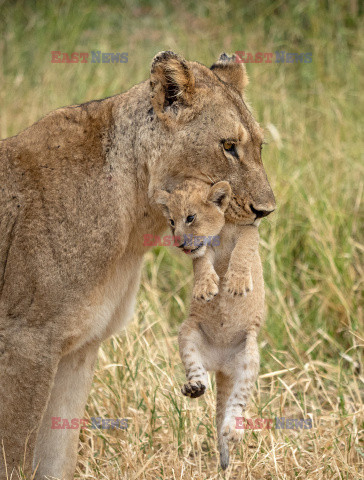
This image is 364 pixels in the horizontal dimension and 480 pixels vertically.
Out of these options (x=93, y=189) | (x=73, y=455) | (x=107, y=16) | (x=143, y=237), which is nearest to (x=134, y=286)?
(x=143, y=237)

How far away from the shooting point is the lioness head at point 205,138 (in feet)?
11.1

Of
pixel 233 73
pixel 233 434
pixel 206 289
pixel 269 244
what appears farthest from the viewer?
pixel 269 244

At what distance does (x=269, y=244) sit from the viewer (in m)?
6.05

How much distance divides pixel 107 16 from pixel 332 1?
2967 mm

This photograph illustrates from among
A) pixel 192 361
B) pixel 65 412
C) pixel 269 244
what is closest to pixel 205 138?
pixel 192 361

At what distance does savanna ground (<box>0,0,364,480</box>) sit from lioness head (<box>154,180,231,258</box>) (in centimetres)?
41

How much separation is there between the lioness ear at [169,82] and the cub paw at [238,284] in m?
0.83

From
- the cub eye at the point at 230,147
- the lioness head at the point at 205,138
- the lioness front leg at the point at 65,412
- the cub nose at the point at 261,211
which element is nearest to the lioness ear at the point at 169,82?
the lioness head at the point at 205,138

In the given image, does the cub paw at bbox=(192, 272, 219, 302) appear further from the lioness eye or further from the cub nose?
the lioness eye

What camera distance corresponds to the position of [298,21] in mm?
9336

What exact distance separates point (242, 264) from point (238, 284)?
11 centimetres

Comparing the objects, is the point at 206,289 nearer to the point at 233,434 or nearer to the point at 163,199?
the point at 163,199

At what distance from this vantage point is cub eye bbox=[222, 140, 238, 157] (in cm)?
344

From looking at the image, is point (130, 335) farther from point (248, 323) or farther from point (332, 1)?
point (332, 1)
